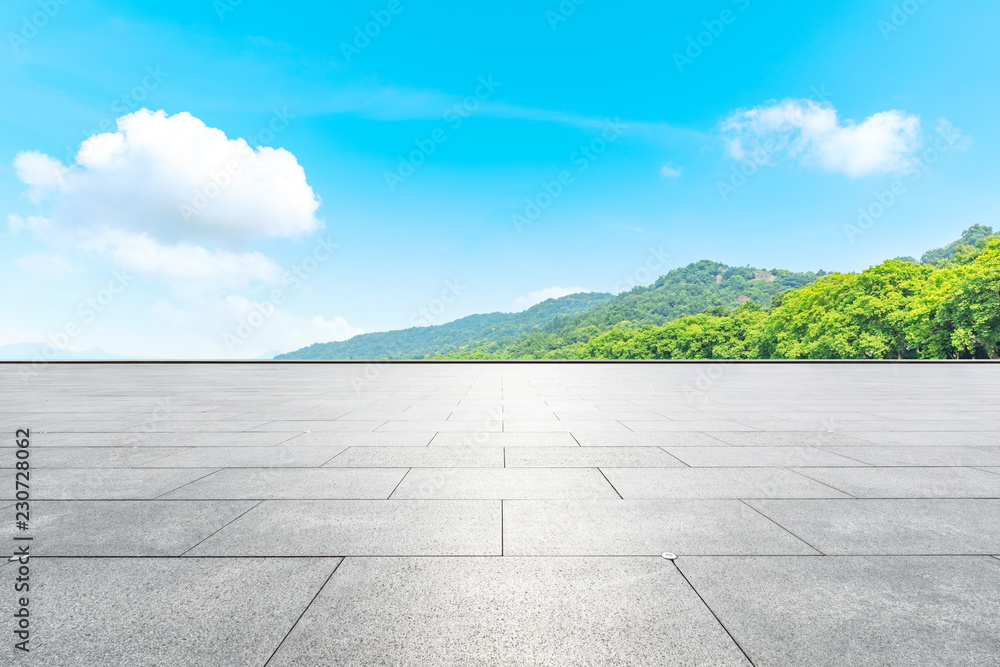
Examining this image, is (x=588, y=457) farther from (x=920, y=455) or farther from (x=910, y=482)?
(x=920, y=455)

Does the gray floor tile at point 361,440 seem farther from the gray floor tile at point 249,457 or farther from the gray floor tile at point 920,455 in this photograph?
the gray floor tile at point 920,455

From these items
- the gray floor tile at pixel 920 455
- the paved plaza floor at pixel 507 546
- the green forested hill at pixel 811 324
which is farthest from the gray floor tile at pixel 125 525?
the green forested hill at pixel 811 324

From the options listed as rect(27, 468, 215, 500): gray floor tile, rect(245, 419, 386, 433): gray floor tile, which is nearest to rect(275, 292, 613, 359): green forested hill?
rect(245, 419, 386, 433): gray floor tile

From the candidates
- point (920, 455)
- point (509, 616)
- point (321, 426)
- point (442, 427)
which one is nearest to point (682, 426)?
point (920, 455)

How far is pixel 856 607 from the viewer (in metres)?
2.73

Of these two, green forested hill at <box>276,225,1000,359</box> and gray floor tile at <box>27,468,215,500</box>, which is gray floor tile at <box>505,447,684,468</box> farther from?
green forested hill at <box>276,225,1000,359</box>

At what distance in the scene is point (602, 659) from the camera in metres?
2.29

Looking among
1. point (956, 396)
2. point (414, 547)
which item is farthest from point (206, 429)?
point (956, 396)

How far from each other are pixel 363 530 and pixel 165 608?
137 cm

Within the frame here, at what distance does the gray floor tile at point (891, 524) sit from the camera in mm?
3523

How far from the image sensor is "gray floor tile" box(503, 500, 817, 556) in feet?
11.4

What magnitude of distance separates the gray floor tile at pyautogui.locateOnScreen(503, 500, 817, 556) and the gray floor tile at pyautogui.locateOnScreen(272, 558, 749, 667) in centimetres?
24

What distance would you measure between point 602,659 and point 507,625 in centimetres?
53

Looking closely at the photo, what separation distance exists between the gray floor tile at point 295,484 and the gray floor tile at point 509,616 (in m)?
1.60
